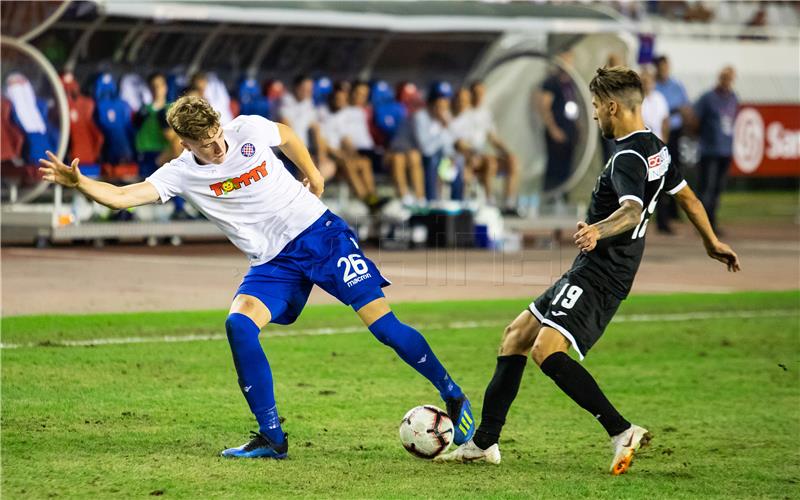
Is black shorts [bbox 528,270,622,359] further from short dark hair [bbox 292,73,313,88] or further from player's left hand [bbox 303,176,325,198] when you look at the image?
short dark hair [bbox 292,73,313,88]

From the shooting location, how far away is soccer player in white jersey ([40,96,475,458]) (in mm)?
6941

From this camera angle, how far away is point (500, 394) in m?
7.06

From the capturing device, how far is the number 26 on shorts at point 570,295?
6758 mm

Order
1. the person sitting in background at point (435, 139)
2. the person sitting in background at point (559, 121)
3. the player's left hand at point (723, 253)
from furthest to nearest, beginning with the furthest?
the person sitting in background at point (559, 121) < the person sitting in background at point (435, 139) < the player's left hand at point (723, 253)

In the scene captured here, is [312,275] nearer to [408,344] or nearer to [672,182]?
[408,344]

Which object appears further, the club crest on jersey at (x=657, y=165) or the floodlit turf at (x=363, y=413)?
the club crest on jersey at (x=657, y=165)

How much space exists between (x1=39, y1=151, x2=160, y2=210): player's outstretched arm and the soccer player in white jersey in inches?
0.4

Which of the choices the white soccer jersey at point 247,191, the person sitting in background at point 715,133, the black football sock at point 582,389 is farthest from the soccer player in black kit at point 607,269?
the person sitting in background at point 715,133

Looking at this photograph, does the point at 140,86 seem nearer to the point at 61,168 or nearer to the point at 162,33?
the point at 162,33

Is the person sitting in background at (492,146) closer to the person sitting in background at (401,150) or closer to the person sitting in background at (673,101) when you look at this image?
the person sitting in background at (401,150)

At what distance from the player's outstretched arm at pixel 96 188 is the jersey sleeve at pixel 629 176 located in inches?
92.1

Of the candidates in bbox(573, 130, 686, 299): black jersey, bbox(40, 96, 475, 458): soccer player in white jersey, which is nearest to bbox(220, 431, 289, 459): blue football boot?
bbox(40, 96, 475, 458): soccer player in white jersey

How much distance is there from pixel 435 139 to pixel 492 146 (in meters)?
1.57

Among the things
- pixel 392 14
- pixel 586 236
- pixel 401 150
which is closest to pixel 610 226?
pixel 586 236
